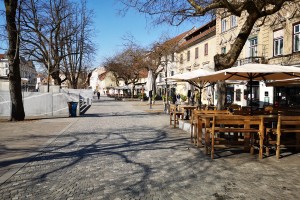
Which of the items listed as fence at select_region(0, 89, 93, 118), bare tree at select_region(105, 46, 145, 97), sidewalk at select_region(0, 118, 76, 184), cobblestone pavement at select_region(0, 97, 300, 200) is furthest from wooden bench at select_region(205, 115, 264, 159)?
bare tree at select_region(105, 46, 145, 97)

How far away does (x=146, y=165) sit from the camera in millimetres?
5844

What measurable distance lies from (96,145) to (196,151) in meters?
2.84

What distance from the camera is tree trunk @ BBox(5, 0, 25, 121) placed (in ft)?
44.5

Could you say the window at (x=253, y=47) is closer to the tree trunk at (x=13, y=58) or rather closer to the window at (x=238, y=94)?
the window at (x=238, y=94)

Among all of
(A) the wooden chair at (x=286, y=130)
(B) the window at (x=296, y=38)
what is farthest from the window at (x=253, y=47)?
(A) the wooden chair at (x=286, y=130)

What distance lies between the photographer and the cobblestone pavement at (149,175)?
170 inches

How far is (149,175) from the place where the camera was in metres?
5.18

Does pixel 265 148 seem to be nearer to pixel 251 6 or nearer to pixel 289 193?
pixel 289 193

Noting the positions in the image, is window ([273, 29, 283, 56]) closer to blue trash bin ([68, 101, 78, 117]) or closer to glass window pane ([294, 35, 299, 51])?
glass window pane ([294, 35, 299, 51])

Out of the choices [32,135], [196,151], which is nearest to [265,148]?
[196,151]

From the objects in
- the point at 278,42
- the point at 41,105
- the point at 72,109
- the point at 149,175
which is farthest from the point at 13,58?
the point at 278,42

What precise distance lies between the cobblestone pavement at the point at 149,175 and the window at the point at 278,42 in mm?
17324

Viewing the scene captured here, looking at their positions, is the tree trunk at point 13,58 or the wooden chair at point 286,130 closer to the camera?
the wooden chair at point 286,130

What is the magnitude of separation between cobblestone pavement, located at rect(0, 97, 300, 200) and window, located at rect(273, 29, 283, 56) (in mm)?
17324
